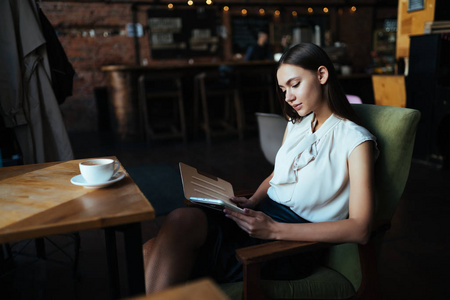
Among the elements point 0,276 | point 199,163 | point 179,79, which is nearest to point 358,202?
point 0,276

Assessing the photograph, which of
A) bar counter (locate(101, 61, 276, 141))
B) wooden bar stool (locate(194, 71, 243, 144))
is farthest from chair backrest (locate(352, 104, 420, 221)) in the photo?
bar counter (locate(101, 61, 276, 141))

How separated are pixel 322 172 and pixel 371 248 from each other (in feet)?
0.85

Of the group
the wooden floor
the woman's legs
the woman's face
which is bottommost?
the wooden floor

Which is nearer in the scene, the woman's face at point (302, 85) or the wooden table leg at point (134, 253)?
the wooden table leg at point (134, 253)

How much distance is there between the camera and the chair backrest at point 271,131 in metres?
2.33

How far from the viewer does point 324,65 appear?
121cm

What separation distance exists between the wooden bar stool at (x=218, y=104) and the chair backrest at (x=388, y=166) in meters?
4.07

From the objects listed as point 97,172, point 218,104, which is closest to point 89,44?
point 218,104

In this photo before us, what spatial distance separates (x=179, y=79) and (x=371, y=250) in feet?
14.2

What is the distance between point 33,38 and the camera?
2010 millimetres

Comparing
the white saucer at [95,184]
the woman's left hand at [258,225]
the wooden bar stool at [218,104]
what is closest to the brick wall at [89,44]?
the wooden bar stool at [218,104]

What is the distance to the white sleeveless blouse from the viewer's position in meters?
1.15

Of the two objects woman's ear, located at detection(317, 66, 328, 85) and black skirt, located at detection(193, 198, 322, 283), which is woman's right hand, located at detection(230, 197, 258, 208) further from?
woman's ear, located at detection(317, 66, 328, 85)

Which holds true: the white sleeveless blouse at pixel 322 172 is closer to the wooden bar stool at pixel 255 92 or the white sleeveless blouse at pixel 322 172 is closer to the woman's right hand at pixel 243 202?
the woman's right hand at pixel 243 202
